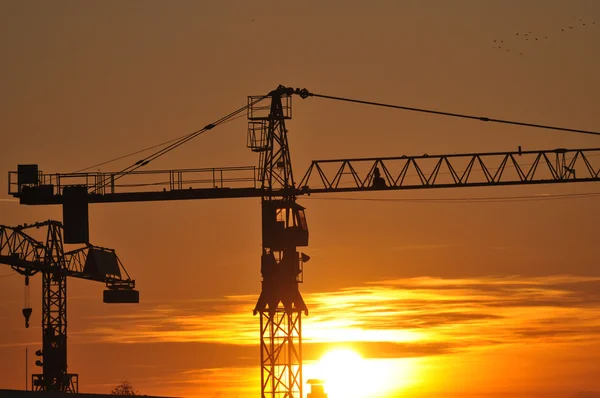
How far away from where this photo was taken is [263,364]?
118 m

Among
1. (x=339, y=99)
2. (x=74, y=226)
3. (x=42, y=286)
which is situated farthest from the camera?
(x=42, y=286)

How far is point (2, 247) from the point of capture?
118 metres

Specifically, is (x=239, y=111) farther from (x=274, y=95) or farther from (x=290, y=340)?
(x=290, y=340)

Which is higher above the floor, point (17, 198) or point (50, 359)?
point (17, 198)

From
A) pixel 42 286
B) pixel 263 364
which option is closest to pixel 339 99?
pixel 263 364

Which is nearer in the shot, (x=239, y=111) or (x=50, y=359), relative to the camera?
(x=239, y=111)

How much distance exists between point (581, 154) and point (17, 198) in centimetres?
4630

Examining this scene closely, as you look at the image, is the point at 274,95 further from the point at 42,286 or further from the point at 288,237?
the point at 42,286

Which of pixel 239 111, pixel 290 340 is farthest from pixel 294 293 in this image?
pixel 239 111

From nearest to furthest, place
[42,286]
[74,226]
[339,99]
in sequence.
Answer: [74,226] < [339,99] < [42,286]

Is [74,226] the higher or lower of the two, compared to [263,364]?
higher

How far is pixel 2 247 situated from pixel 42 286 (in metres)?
17.0

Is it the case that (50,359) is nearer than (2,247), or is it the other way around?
(2,247)

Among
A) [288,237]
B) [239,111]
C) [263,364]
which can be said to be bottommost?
[263,364]
